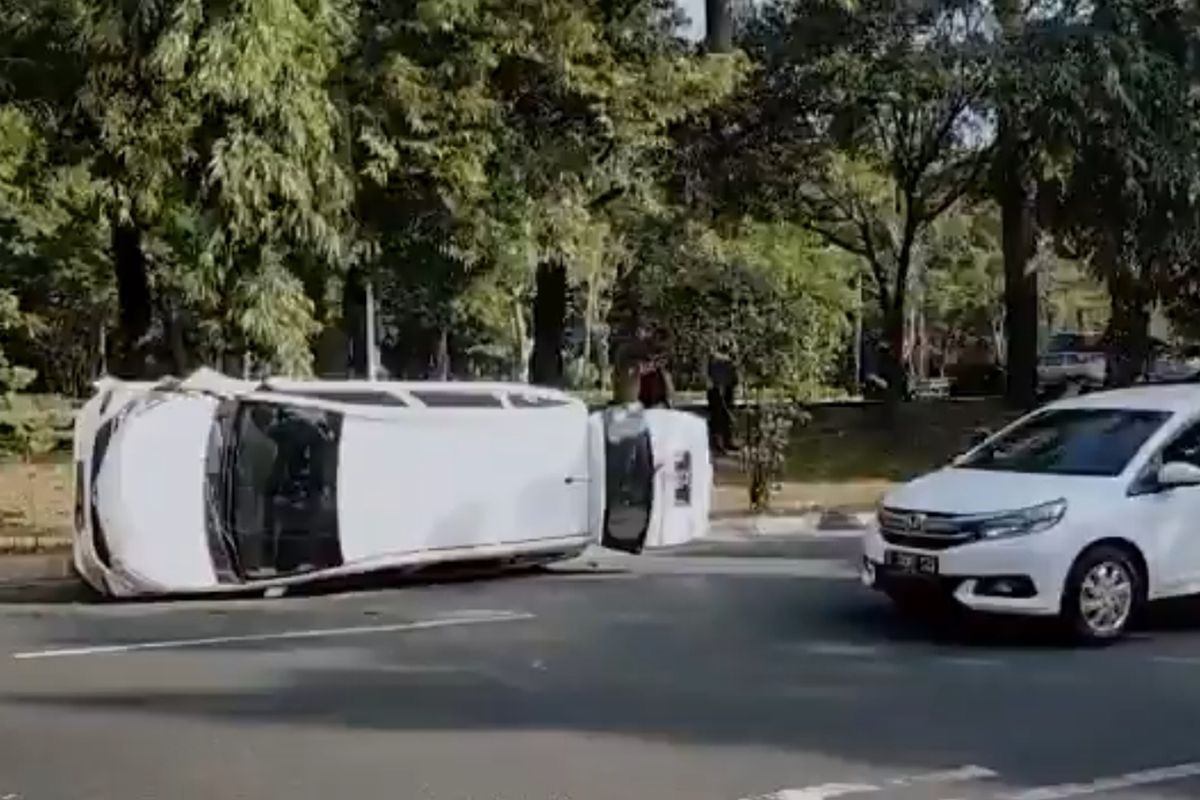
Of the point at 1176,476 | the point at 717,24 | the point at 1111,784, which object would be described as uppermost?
the point at 717,24

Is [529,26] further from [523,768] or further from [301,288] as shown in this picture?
[523,768]

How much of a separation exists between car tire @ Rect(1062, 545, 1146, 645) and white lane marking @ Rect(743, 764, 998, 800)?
11.0 ft

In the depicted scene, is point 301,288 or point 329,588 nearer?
point 329,588

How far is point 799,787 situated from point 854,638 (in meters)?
4.05

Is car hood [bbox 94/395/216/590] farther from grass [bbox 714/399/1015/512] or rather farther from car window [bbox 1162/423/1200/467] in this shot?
grass [bbox 714/399/1015/512]

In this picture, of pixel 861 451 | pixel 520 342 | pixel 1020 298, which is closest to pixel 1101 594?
pixel 861 451

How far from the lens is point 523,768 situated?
25.3 ft

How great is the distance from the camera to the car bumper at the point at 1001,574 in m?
10.8

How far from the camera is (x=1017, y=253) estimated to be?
28.3 meters

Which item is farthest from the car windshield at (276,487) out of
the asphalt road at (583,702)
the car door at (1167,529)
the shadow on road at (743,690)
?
the car door at (1167,529)

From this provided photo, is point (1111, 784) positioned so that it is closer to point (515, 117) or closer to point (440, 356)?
point (515, 117)

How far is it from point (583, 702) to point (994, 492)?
3265mm

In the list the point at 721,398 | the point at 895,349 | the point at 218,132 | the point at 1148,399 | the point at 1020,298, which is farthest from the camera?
the point at 1020,298

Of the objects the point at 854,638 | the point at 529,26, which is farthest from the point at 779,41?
the point at 854,638
